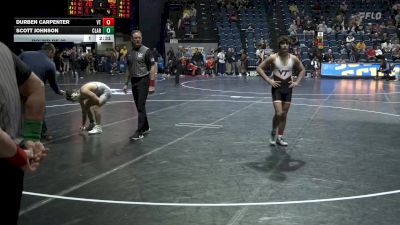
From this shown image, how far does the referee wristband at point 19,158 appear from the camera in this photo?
2.27 metres

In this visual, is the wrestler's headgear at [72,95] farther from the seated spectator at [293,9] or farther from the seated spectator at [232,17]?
the seated spectator at [293,9]

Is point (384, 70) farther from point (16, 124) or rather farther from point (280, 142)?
point (16, 124)

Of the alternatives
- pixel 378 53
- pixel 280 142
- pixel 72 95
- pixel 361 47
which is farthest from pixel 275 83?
pixel 361 47

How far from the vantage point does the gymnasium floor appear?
4361 mm

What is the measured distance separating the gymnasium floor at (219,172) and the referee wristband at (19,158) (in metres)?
1.91

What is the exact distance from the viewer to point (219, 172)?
595 centimetres

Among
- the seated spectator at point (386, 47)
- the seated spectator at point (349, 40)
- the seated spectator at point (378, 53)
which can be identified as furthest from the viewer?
the seated spectator at point (349, 40)

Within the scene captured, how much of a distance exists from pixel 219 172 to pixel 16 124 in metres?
3.68

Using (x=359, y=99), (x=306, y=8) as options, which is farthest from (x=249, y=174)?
(x=306, y=8)

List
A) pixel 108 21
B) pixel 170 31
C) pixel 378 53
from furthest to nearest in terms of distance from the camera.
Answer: pixel 170 31, pixel 378 53, pixel 108 21

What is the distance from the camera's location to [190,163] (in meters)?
6.44
